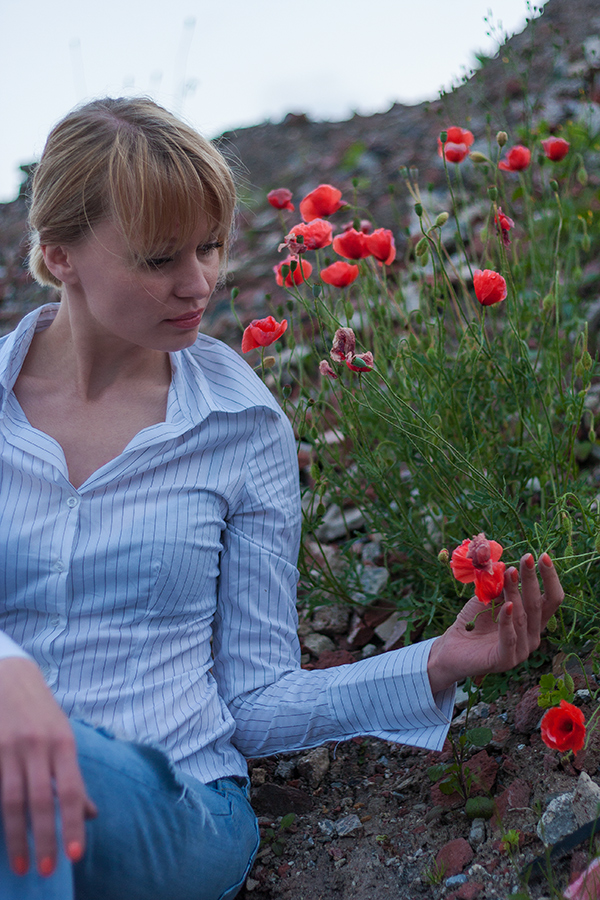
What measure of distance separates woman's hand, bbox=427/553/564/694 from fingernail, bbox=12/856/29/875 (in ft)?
2.26

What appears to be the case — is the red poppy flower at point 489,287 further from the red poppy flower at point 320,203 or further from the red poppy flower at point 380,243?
the red poppy flower at point 320,203

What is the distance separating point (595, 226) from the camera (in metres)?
3.08

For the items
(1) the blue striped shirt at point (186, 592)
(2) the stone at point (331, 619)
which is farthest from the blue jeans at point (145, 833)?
(2) the stone at point (331, 619)

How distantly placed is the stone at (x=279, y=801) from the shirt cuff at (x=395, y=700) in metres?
0.32

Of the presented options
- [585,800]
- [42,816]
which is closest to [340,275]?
[585,800]

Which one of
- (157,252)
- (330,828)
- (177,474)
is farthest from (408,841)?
(157,252)

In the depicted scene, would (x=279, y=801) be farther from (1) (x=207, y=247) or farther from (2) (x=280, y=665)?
(1) (x=207, y=247)

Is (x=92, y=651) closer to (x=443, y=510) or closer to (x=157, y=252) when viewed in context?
(x=157, y=252)

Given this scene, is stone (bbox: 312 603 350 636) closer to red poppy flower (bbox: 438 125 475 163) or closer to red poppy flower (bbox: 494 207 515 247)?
red poppy flower (bbox: 494 207 515 247)

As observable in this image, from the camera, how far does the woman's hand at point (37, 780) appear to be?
0.88 meters

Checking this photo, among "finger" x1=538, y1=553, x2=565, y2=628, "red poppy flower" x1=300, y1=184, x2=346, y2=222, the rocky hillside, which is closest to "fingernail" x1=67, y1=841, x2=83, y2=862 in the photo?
"finger" x1=538, y1=553, x2=565, y2=628

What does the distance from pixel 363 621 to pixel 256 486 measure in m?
0.79

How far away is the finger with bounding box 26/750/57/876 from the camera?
0.88 metres

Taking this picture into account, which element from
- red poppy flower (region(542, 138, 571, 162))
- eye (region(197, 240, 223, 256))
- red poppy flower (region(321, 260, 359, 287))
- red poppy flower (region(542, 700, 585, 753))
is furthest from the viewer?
red poppy flower (region(542, 138, 571, 162))
